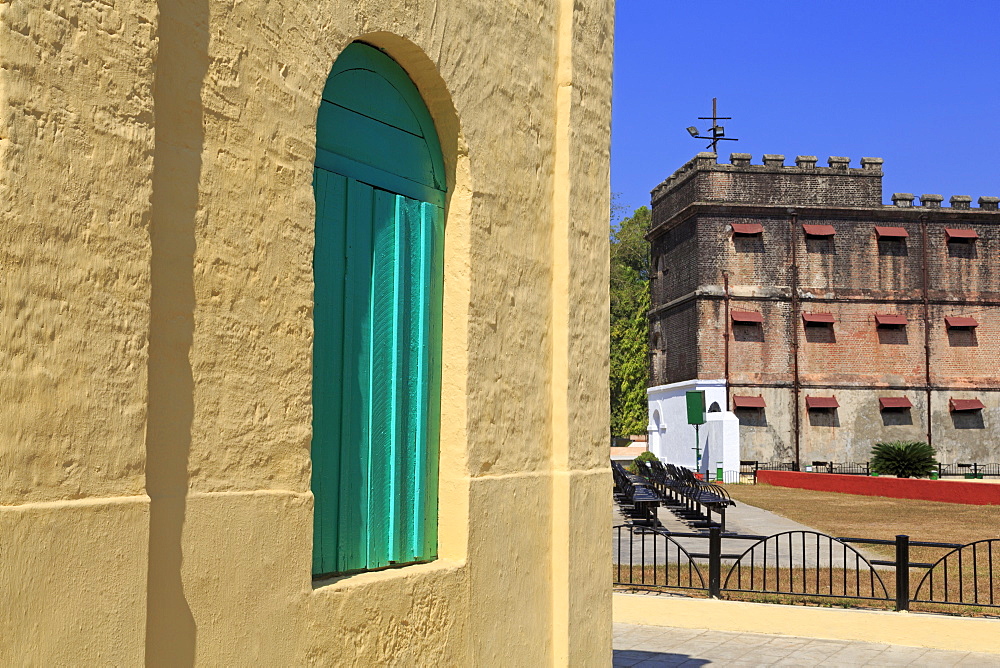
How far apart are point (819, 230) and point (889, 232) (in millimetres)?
3136

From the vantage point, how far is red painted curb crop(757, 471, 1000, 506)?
89.9ft

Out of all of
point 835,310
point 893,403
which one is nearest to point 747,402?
point 835,310

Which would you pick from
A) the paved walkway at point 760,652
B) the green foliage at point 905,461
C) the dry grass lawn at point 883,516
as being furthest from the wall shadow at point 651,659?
the green foliage at point 905,461

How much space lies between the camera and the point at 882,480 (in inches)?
1198

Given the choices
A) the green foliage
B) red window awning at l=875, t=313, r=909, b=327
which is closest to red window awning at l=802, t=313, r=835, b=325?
red window awning at l=875, t=313, r=909, b=327

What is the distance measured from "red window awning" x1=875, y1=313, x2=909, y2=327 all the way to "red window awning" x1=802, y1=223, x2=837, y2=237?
4046 millimetres

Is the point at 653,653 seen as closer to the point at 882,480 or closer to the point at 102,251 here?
the point at 102,251

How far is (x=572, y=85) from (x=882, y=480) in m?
26.7

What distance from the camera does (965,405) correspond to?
43.6 metres

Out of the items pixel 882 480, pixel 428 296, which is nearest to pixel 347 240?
pixel 428 296

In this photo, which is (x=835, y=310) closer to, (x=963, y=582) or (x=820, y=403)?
(x=820, y=403)

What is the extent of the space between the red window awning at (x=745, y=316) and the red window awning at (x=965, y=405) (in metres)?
8.96

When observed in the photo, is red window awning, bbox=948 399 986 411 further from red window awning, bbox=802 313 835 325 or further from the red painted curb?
the red painted curb

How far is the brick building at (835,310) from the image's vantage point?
140ft
